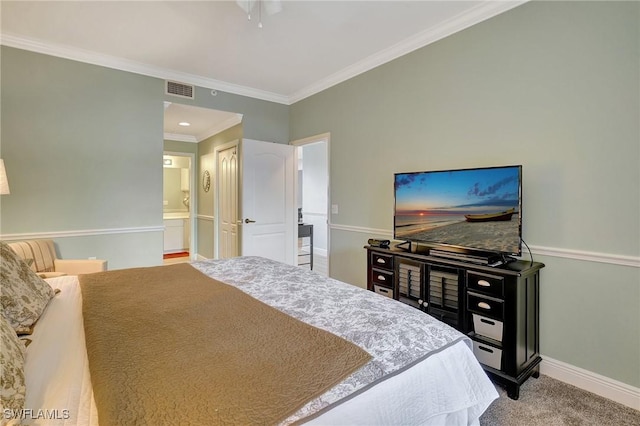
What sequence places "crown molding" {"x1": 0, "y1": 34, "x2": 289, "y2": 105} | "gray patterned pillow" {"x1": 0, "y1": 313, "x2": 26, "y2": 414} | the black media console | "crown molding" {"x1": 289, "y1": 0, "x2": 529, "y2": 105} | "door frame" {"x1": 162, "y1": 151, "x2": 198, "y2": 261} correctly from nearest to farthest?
"gray patterned pillow" {"x1": 0, "y1": 313, "x2": 26, "y2": 414} < the black media console < "crown molding" {"x1": 289, "y1": 0, "x2": 529, "y2": 105} < "crown molding" {"x1": 0, "y1": 34, "x2": 289, "y2": 105} < "door frame" {"x1": 162, "y1": 151, "x2": 198, "y2": 261}

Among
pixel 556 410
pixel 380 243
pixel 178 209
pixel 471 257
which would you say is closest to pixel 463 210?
pixel 471 257

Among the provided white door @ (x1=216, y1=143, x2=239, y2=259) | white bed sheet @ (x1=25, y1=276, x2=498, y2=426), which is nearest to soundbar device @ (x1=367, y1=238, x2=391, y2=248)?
white bed sheet @ (x1=25, y1=276, x2=498, y2=426)

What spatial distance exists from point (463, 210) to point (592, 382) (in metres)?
1.36

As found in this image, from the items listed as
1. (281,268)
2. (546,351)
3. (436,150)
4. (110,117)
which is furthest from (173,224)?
(546,351)

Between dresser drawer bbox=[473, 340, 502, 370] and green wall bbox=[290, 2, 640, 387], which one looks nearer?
green wall bbox=[290, 2, 640, 387]

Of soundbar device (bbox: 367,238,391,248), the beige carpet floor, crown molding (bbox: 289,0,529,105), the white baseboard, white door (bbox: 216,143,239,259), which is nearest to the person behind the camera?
the beige carpet floor

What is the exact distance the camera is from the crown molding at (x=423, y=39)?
2408 mm

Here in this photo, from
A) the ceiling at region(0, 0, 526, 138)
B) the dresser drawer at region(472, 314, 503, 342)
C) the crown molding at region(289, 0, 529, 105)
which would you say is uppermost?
the ceiling at region(0, 0, 526, 138)

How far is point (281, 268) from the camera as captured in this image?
2.22 m

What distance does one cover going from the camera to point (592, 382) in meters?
2.02

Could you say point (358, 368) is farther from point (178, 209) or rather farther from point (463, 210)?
point (178, 209)

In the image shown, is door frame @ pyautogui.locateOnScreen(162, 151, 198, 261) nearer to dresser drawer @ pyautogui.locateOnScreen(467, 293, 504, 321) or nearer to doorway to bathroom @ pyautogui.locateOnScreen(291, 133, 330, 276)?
doorway to bathroom @ pyautogui.locateOnScreen(291, 133, 330, 276)

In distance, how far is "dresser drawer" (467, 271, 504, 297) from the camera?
80.2 inches

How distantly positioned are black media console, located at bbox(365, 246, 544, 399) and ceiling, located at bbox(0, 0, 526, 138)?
200 centimetres
